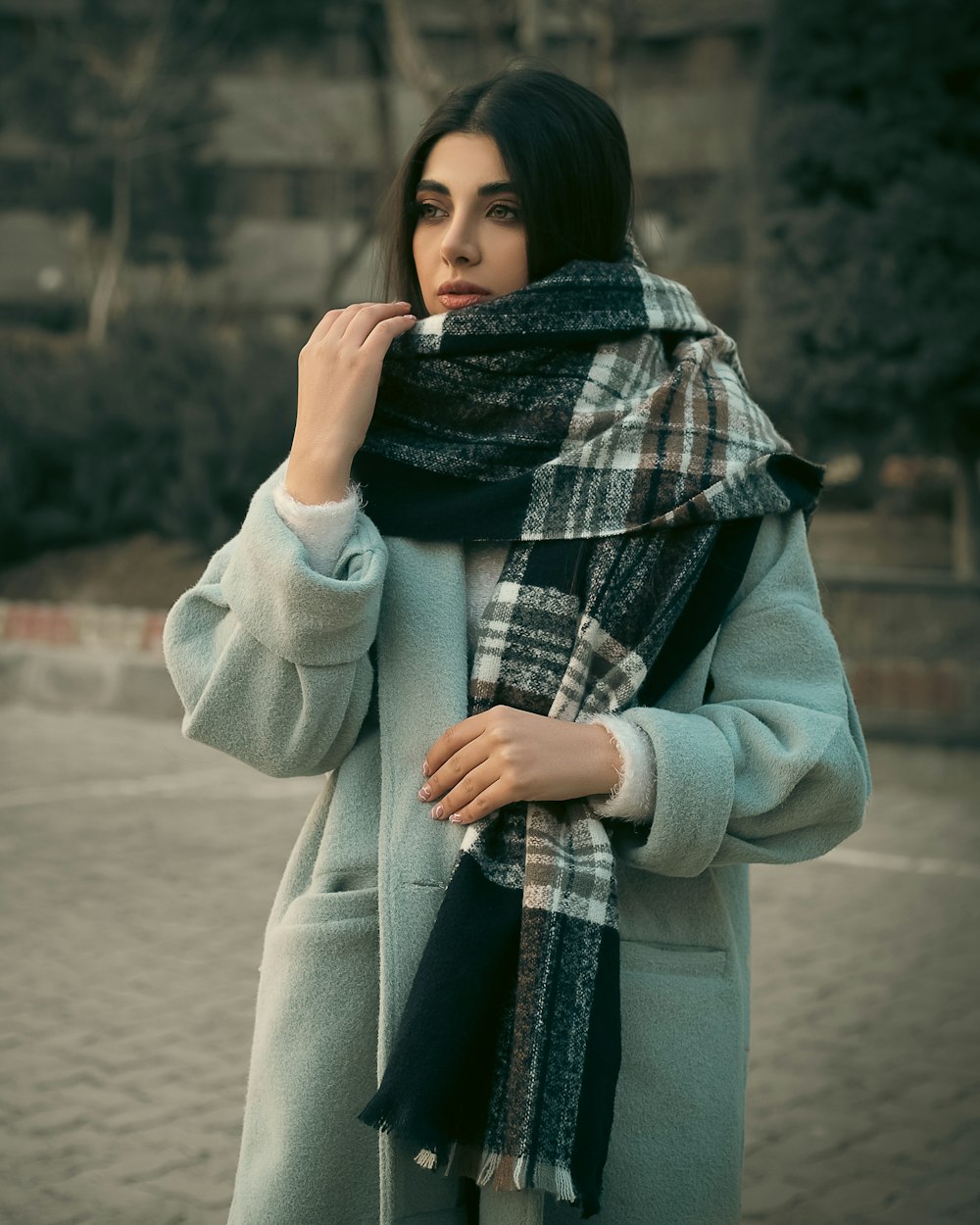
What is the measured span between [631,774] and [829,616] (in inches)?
61.3

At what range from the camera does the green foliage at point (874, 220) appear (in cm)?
905

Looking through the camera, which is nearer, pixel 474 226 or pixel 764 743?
pixel 764 743

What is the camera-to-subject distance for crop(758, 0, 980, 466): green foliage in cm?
905

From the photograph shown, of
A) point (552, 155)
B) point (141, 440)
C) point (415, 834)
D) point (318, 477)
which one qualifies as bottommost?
point (415, 834)

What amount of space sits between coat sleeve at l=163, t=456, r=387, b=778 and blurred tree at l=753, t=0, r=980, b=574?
306 inches

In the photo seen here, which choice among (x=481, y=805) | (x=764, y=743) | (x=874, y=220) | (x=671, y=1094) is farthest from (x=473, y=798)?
(x=874, y=220)

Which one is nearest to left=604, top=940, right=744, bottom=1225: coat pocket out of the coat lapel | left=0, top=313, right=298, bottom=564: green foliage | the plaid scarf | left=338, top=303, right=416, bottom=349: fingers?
the plaid scarf

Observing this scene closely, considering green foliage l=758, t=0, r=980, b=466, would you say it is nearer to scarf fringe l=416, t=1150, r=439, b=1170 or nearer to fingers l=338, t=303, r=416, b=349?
fingers l=338, t=303, r=416, b=349

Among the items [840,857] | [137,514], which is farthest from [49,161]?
[840,857]

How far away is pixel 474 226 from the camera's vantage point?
2.02m

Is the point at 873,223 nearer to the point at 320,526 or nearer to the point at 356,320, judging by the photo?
the point at 356,320

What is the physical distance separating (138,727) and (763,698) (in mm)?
7457

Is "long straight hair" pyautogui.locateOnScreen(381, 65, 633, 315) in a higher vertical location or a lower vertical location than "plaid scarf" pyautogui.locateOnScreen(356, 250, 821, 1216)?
higher

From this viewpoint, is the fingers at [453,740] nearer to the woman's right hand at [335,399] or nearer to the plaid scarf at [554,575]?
the plaid scarf at [554,575]
